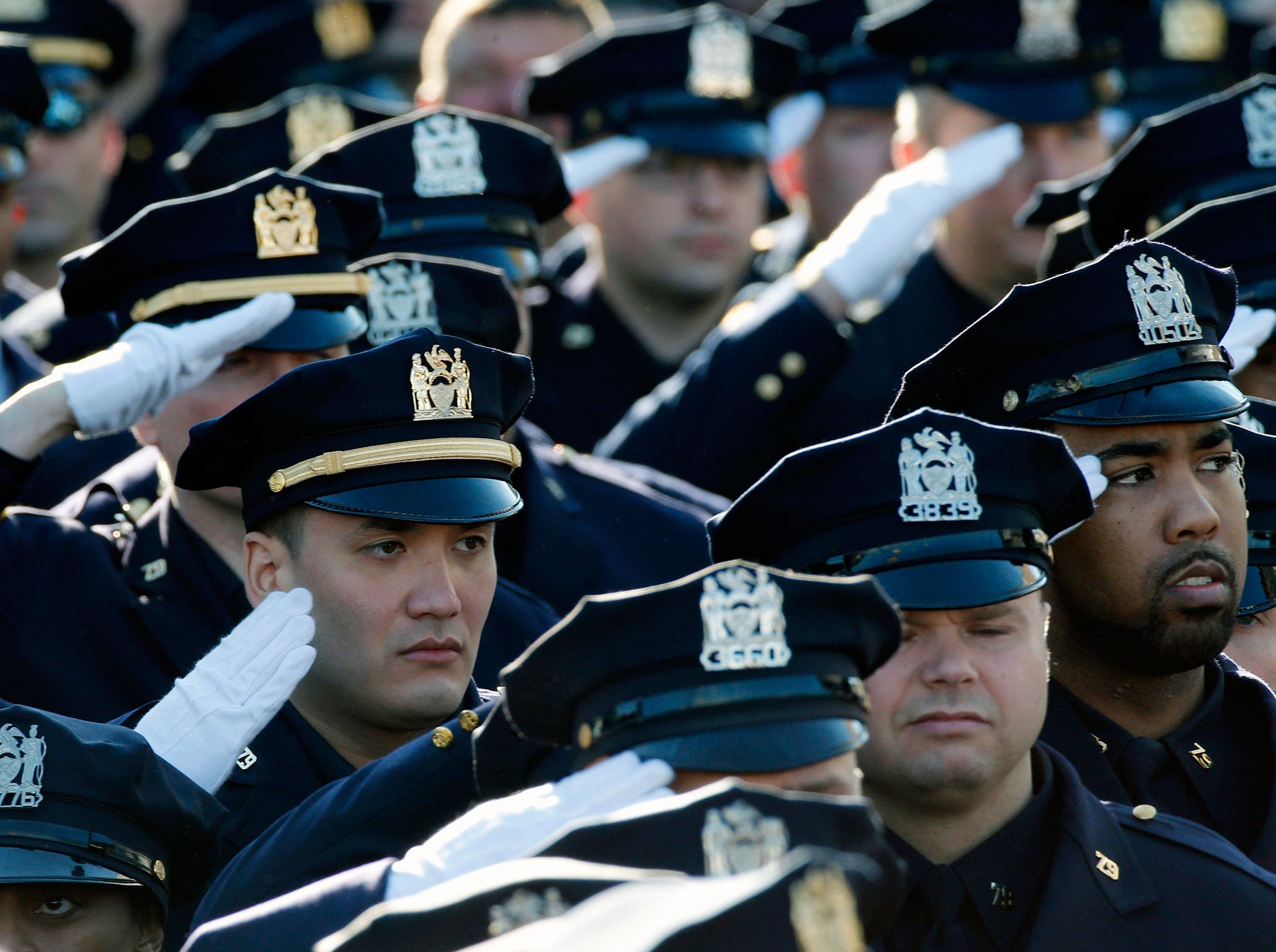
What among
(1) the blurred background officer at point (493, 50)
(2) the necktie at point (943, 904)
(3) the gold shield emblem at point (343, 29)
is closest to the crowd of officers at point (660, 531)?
(2) the necktie at point (943, 904)

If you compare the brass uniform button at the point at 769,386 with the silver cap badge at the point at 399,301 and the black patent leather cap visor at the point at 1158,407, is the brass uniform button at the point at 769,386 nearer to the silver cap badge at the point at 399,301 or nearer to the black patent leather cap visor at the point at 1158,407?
the silver cap badge at the point at 399,301

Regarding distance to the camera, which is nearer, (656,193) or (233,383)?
(233,383)

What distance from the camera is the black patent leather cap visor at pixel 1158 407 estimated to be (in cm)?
393

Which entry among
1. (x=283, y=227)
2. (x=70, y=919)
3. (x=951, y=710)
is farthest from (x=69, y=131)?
(x=951, y=710)

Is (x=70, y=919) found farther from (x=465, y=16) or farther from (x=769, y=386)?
(x=465, y=16)

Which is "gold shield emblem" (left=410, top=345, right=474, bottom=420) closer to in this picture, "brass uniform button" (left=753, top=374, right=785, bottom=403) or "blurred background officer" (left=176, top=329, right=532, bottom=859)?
"blurred background officer" (left=176, top=329, right=532, bottom=859)

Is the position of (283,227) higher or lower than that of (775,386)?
higher

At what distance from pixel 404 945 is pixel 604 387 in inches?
155

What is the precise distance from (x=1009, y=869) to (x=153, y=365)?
2060 mm

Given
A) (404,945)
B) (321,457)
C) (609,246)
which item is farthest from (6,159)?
(404,945)

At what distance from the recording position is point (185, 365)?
179 inches

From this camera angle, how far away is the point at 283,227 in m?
4.73

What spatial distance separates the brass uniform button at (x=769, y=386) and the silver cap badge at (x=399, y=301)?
0.93 m

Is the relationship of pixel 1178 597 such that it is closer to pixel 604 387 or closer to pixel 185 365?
pixel 185 365
